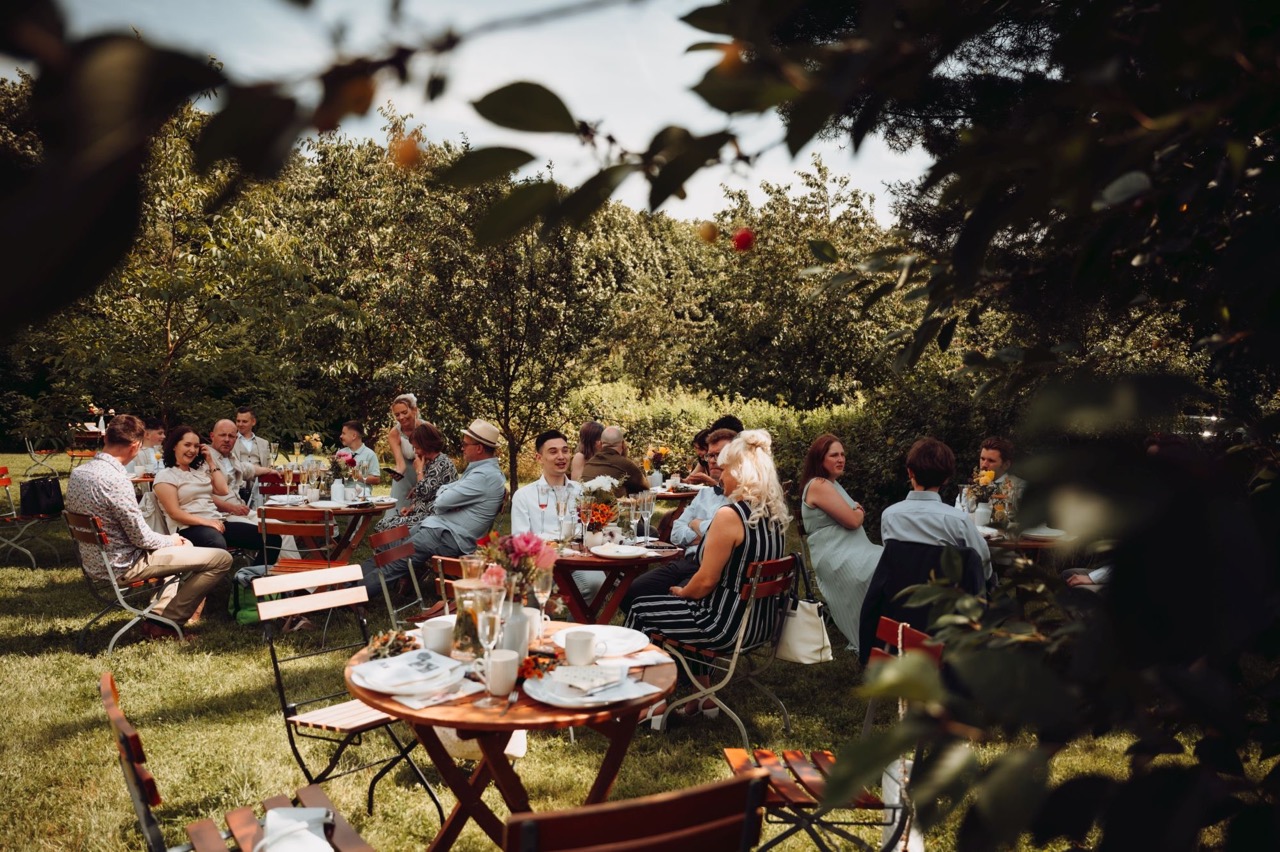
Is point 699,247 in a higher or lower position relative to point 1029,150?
higher

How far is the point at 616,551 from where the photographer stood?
5039 mm

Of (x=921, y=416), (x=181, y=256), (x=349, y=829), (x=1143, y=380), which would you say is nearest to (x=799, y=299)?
(x=921, y=416)

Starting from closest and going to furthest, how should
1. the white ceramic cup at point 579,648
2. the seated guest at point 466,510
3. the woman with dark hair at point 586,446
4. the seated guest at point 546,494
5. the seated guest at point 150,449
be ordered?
the white ceramic cup at point 579,648 → the seated guest at point 546,494 → the seated guest at point 466,510 → the woman with dark hair at point 586,446 → the seated guest at point 150,449

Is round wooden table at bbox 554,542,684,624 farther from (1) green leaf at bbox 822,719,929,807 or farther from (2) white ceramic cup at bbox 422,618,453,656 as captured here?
(1) green leaf at bbox 822,719,929,807

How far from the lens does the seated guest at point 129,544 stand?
557 centimetres

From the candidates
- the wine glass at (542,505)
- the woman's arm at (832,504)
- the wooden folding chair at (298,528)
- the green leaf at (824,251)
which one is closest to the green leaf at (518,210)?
the green leaf at (824,251)

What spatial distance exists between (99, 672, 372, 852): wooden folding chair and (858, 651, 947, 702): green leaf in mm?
1980

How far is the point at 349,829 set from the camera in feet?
7.67

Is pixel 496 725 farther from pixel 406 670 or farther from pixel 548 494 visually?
pixel 548 494

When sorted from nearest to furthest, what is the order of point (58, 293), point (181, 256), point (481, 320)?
point (58, 293) < point (181, 256) < point (481, 320)

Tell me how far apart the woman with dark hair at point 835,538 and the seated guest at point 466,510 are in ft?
7.50

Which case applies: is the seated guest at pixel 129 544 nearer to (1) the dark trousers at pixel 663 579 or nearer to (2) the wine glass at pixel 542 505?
(2) the wine glass at pixel 542 505

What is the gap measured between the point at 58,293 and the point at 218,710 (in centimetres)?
491

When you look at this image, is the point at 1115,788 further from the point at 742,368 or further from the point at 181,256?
the point at 742,368
